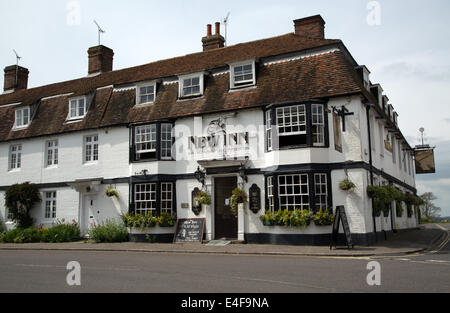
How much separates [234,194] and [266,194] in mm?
1407

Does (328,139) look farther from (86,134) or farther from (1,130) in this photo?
(1,130)

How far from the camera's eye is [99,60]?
97.2 ft

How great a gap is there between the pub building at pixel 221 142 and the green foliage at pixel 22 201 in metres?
0.43

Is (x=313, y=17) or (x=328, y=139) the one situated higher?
(x=313, y=17)

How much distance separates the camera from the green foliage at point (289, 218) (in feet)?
55.7

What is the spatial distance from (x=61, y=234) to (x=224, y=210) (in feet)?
29.3

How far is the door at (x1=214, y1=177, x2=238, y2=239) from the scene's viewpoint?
19.4 m

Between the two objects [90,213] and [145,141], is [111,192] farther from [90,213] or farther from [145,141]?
[145,141]

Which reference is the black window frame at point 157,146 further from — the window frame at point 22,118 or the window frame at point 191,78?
the window frame at point 22,118

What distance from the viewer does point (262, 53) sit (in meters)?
21.8

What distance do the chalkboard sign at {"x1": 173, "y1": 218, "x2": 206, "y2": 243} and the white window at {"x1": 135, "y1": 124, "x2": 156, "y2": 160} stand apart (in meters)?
3.86

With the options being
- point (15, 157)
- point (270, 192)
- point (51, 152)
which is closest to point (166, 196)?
point (270, 192)

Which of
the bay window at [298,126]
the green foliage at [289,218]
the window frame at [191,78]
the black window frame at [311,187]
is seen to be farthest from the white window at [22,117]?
the green foliage at [289,218]
